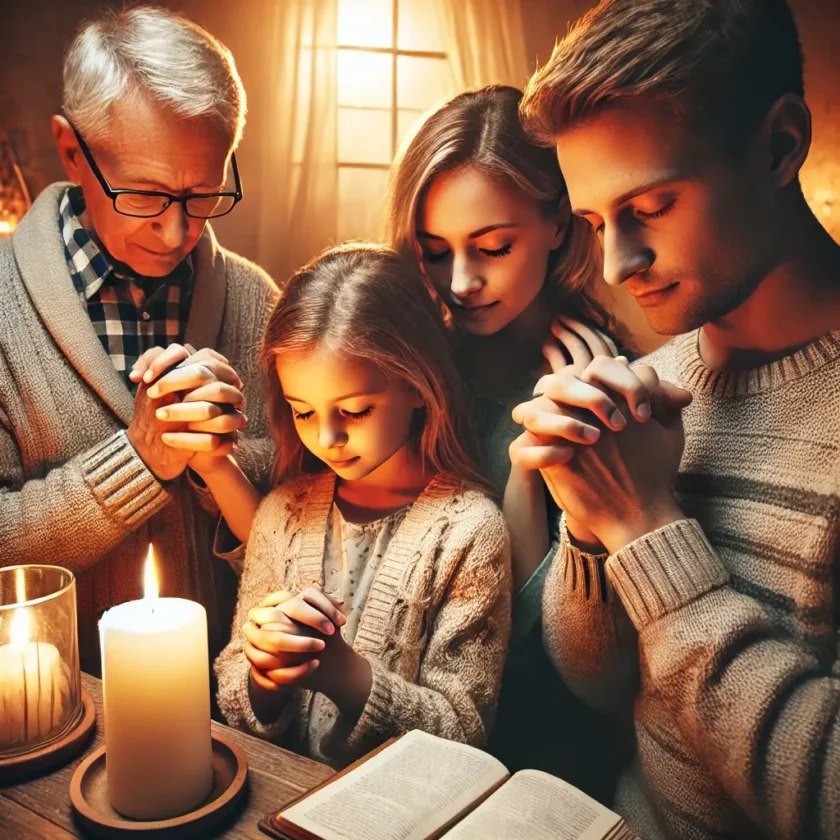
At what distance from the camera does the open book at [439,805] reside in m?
1.07

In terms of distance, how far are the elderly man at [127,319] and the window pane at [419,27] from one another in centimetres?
32

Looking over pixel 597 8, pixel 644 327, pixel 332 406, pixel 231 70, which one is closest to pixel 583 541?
pixel 644 327

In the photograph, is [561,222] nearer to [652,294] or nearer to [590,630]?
[652,294]

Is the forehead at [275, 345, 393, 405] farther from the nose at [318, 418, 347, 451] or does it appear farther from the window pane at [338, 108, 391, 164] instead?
the window pane at [338, 108, 391, 164]

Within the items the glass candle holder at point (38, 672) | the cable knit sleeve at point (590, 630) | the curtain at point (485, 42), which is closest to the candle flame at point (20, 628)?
the glass candle holder at point (38, 672)

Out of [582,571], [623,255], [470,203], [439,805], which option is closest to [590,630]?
[582,571]

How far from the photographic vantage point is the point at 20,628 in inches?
48.9

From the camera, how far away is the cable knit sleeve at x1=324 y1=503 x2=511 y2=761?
1.26m

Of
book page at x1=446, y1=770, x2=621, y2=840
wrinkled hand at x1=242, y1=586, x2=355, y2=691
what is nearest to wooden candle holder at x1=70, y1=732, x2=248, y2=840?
wrinkled hand at x1=242, y1=586, x2=355, y2=691

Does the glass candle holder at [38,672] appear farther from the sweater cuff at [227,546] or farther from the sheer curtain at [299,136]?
the sheer curtain at [299,136]

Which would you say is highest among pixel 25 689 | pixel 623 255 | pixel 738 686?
pixel 623 255

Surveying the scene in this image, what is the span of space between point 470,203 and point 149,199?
0.57 meters

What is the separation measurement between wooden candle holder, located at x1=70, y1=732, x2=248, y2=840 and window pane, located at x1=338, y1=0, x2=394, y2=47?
1.08 m

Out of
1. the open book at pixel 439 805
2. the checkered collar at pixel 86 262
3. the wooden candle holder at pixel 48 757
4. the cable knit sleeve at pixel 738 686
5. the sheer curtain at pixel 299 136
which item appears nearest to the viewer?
the cable knit sleeve at pixel 738 686
